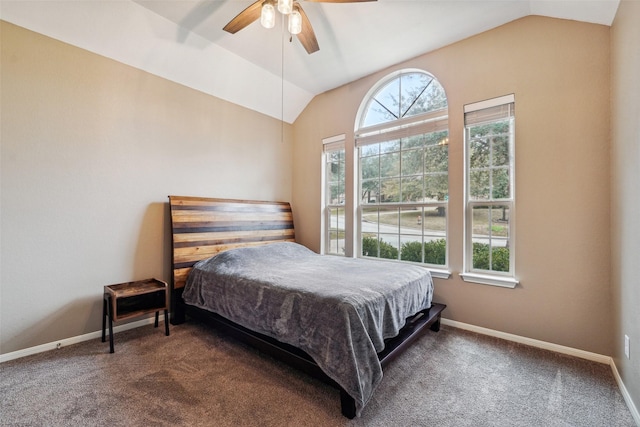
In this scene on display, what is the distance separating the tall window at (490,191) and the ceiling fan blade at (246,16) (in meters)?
2.21

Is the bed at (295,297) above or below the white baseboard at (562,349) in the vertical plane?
above

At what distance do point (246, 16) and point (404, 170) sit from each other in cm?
232

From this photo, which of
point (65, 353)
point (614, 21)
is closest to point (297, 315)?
point (65, 353)

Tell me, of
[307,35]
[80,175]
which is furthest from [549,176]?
[80,175]

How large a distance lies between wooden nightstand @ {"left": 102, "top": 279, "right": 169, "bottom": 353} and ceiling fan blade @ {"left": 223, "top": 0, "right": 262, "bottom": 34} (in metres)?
2.46

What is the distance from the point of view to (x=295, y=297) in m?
2.04

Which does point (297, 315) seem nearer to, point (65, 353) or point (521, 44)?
point (65, 353)

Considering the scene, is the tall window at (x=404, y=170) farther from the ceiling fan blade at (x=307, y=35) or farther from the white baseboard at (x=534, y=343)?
the ceiling fan blade at (x=307, y=35)

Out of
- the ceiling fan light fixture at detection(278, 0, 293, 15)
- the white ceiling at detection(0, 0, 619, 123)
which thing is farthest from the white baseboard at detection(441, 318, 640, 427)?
the ceiling fan light fixture at detection(278, 0, 293, 15)

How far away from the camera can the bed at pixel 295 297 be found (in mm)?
1727

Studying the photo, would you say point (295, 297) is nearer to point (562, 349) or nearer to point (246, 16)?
point (246, 16)

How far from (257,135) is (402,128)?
6.86ft

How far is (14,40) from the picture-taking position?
7.46ft

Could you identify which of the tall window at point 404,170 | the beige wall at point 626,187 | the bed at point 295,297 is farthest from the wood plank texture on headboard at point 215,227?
the beige wall at point 626,187
